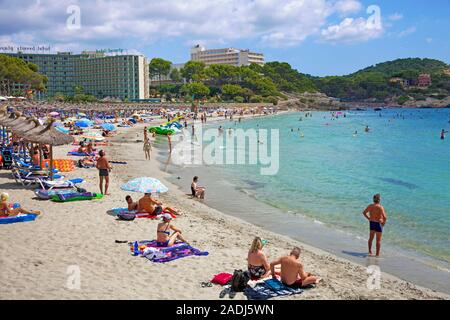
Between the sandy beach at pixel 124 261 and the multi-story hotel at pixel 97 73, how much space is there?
108683 mm

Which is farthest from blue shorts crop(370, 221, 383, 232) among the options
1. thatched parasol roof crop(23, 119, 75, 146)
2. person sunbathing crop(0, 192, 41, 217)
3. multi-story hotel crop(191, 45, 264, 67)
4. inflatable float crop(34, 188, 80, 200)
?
multi-story hotel crop(191, 45, 264, 67)

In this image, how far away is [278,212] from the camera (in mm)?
12961

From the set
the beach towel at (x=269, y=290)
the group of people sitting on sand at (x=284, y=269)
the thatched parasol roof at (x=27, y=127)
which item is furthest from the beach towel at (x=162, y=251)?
the thatched parasol roof at (x=27, y=127)

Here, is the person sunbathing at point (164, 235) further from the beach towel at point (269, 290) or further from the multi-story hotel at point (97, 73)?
the multi-story hotel at point (97, 73)

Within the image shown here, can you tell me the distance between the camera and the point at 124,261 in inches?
285

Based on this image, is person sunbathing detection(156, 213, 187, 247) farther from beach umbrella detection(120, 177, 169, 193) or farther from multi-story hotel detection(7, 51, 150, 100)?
multi-story hotel detection(7, 51, 150, 100)

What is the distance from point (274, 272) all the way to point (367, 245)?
407 centimetres

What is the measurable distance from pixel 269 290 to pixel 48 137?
844cm

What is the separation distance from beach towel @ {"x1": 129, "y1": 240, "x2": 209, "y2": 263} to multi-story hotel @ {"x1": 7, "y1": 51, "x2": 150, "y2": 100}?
11082cm

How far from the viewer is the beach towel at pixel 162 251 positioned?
742 cm

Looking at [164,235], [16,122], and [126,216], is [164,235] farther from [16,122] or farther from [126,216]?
[16,122]

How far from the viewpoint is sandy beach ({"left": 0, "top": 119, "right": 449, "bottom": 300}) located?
6074mm

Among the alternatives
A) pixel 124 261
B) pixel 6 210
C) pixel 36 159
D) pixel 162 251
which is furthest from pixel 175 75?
pixel 124 261
